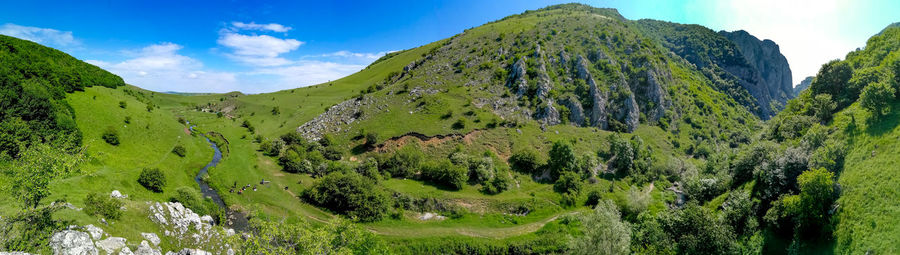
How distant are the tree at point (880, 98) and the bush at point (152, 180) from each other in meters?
101

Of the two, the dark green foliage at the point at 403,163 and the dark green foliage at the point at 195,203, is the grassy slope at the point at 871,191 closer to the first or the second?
the dark green foliage at the point at 403,163

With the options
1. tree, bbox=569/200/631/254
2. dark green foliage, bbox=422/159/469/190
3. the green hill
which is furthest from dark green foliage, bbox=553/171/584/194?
tree, bbox=569/200/631/254

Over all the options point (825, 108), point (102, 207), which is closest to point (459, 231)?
point (102, 207)

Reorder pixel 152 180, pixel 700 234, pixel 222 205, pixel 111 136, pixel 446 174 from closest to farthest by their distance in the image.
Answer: pixel 700 234, pixel 152 180, pixel 222 205, pixel 111 136, pixel 446 174

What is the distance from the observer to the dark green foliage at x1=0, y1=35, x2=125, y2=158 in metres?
41.4

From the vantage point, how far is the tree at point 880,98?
40875mm

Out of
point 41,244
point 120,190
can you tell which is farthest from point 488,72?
point 41,244

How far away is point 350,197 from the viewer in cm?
5003

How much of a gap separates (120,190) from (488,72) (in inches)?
3500

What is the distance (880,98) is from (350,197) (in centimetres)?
7397

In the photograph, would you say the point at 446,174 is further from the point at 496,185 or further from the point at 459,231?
the point at 459,231

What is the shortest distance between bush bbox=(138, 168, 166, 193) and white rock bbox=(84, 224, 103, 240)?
21.9m

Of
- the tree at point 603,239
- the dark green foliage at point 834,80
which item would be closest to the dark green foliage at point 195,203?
the tree at point 603,239

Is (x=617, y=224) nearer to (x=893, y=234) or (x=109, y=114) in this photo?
(x=893, y=234)
